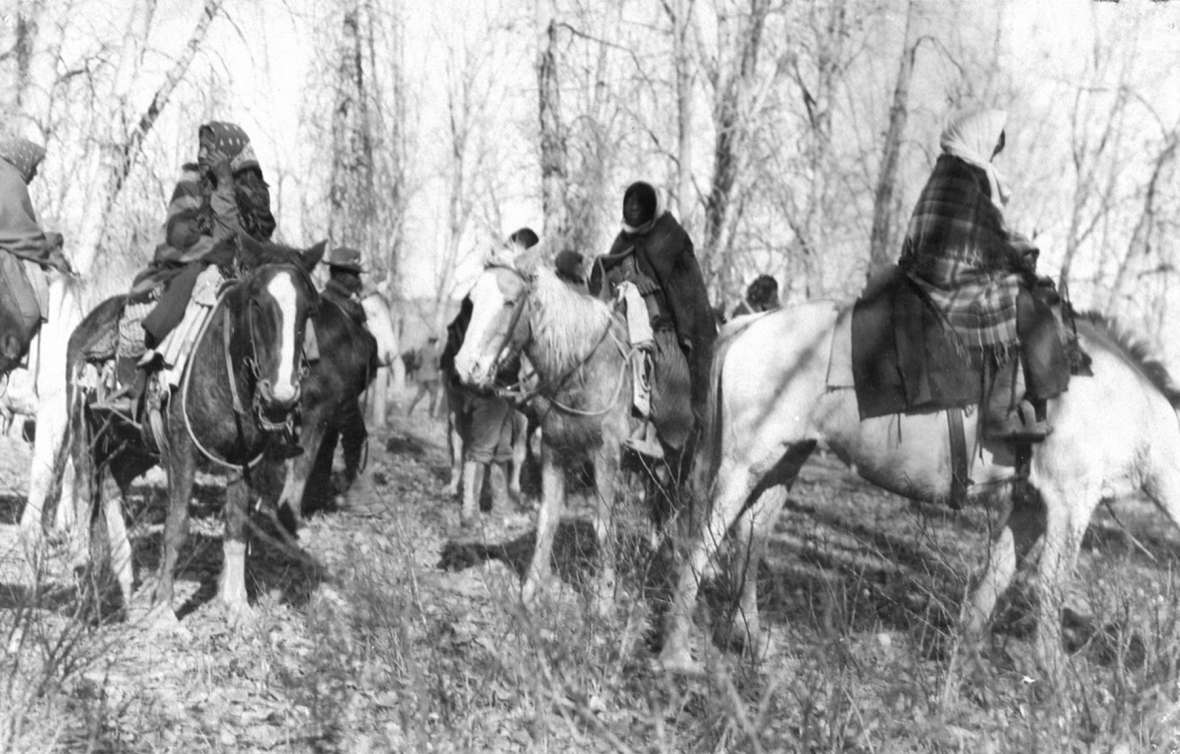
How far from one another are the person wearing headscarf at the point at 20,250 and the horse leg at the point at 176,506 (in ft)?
8.09

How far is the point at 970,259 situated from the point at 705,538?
222 centimetres

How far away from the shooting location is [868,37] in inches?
936

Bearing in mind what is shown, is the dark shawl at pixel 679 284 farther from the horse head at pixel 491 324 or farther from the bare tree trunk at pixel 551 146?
the bare tree trunk at pixel 551 146

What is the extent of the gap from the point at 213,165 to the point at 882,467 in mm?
4407

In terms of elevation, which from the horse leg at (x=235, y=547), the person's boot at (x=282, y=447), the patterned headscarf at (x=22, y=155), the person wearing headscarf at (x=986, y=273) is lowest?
the horse leg at (x=235, y=547)

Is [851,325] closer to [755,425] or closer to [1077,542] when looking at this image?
[755,425]

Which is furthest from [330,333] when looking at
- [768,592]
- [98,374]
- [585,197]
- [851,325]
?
[585,197]

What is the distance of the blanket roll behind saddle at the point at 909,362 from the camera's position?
682 cm

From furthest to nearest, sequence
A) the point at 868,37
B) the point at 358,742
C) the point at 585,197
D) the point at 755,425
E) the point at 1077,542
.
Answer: the point at 868,37 → the point at 585,197 → the point at 755,425 → the point at 1077,542 → the point at 358,742

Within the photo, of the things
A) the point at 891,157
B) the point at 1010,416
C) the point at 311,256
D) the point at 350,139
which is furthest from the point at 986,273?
the point at 350,139

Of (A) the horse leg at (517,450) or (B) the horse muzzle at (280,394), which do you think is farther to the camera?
(A) the horse leg at (517,450)

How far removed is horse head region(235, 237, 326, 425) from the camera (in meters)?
6.43

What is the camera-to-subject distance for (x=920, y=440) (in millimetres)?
6922

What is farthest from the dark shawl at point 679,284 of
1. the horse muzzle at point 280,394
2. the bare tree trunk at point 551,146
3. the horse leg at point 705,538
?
the bare tree trunk at point 551,146
